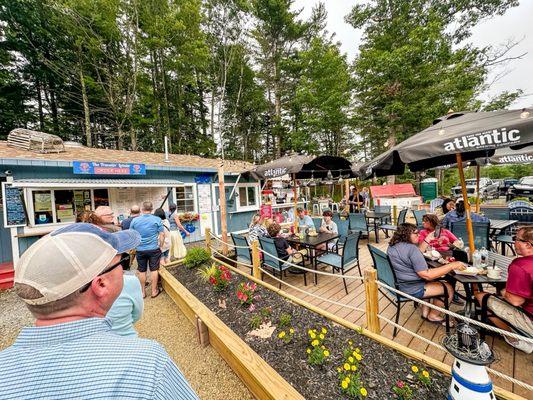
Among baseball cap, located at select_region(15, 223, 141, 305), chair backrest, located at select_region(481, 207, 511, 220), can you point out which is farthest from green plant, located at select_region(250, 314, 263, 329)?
chair backrest, located at select_region(481, 207, 511, 220)

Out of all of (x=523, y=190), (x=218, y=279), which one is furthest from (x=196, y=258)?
(x=523, y=190)

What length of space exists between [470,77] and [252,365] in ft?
66.7

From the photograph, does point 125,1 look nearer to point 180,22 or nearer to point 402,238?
point 180,22

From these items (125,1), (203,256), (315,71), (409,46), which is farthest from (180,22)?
(203,256)

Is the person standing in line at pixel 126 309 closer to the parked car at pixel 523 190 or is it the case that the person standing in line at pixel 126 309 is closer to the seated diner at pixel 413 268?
the seated diner at pixel 413 268

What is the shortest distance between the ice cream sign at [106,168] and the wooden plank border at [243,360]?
540 centimetres

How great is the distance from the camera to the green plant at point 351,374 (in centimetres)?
180

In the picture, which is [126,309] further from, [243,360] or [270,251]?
[270,251]

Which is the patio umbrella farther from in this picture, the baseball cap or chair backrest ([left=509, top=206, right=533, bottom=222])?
chair backrest ([left=509, top=206, right=533, bottom=222])

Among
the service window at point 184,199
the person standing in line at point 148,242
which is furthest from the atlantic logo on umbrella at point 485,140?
the service window at point 184,199

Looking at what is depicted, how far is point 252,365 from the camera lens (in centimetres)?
220

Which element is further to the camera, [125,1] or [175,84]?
[175,84]

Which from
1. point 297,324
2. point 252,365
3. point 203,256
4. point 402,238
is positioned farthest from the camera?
point 203,256

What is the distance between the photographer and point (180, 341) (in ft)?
10.7
